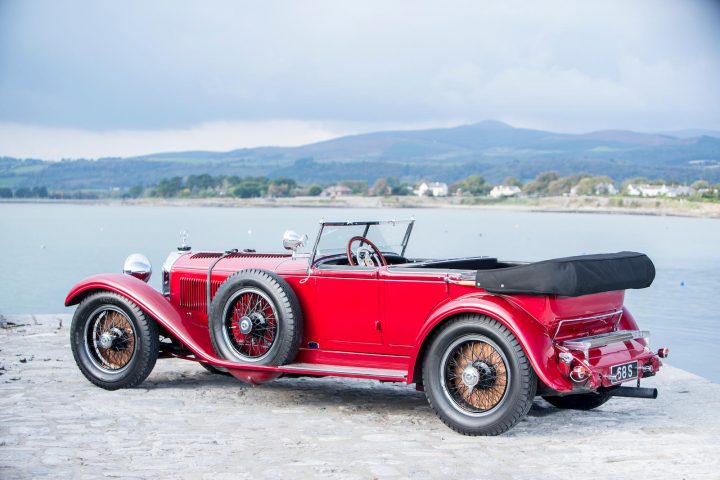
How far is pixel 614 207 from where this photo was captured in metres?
138

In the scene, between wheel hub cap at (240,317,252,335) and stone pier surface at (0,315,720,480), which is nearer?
stone pier surface at (0,315,720,480)

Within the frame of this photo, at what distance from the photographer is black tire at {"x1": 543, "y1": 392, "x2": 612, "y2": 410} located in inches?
295

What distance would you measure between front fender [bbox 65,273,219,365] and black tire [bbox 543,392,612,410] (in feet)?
9.02

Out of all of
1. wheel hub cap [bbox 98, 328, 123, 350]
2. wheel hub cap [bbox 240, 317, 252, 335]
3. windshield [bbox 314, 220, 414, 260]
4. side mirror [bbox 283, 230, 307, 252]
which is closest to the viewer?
wheel hub cap [bbox 240, 317, 252, 335]

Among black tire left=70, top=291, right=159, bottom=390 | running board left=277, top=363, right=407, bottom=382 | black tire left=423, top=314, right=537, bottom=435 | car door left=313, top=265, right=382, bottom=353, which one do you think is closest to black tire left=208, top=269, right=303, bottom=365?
running board left=277, top=363, right=407, bottom=382

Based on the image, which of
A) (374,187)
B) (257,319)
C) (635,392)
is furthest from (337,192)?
Answer: (635,392)

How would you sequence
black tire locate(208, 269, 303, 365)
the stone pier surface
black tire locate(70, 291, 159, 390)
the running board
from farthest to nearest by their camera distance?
black tire locate(70, 291, 159, 390)
black tire locate(208, 269, 303, 365)
the running board
the stone pier surface

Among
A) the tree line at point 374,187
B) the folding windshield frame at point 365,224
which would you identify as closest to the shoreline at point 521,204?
the tree line at point 374,187

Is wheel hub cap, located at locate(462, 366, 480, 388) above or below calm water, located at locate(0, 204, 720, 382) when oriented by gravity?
above

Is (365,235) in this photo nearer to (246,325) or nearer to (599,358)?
(246,325)

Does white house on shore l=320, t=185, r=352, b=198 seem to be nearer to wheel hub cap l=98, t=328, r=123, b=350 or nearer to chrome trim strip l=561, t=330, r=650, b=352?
wheel hub cap l=98, t=328, r=123, b=350

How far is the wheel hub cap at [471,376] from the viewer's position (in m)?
6.64

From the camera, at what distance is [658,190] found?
153m

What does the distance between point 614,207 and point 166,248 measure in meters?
94.7
